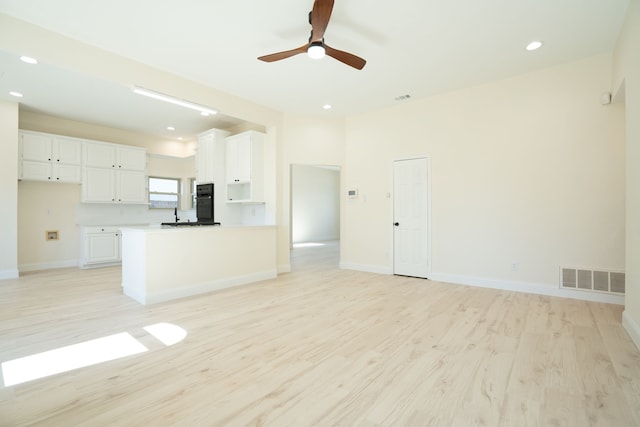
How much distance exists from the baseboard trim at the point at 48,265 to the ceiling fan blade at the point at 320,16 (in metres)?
6.78

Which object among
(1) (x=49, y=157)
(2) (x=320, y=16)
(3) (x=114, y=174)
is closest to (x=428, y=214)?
(2) (x=320, y=16)

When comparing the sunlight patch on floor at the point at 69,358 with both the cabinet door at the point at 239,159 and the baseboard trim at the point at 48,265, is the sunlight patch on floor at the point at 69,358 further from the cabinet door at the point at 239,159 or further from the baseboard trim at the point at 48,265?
the baseboard trim at the point at 48,265

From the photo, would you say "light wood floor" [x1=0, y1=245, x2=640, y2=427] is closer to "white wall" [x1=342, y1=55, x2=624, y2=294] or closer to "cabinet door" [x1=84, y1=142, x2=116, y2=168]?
"white wall" [x1=342, y1=55, x2=624, y2=294]

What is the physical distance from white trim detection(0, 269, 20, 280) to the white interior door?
6731mm

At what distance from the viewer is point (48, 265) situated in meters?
5.85

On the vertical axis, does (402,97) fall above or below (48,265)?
above

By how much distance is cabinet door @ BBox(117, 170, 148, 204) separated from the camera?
6.57 m

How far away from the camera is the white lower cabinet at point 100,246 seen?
5.96 metres

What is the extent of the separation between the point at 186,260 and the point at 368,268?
338cm

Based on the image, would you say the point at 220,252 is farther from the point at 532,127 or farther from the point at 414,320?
the point at 532,127

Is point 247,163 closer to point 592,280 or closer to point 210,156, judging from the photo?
point 210,156

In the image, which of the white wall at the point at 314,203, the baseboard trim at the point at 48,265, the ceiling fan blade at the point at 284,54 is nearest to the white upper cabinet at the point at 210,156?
the ceiling fan blade at the point at 284,54

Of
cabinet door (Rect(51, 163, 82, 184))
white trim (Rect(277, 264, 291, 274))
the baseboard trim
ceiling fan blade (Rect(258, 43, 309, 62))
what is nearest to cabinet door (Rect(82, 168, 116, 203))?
cabinet door (Rect(51, 163, 82, 184))

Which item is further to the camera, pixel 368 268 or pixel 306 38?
pixel 368 268
